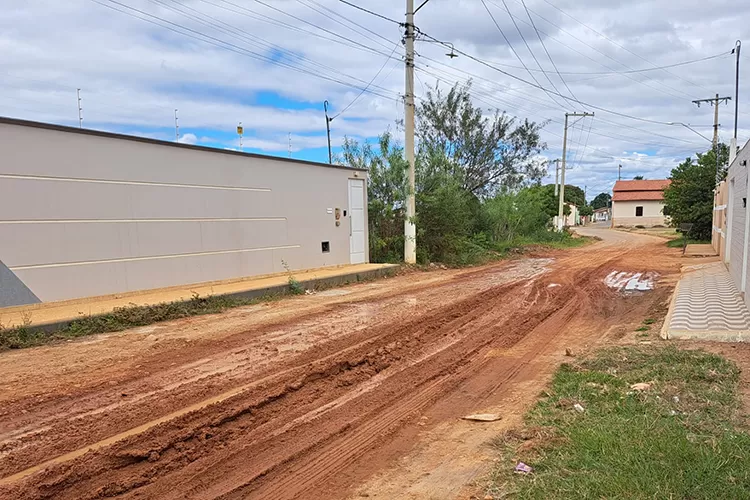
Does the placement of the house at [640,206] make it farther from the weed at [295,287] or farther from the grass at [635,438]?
the grass at [635,438]

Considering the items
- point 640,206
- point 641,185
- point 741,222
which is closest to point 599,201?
point 641,185

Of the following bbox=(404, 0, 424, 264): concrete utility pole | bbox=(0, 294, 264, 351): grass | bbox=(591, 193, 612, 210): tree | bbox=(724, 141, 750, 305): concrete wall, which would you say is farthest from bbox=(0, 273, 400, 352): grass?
bbox=(591, 193, 612, 210): tree

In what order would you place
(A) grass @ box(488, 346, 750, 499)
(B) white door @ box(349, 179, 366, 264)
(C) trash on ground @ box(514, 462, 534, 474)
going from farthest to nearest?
(B) white door @ box(349, 179, 366, 264), (C) trash on ground @ box(514, 462, 534, 474), (A) grass @ box(488, 346, 750, 499)

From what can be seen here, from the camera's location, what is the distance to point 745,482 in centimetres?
299

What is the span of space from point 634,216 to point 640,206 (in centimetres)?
144

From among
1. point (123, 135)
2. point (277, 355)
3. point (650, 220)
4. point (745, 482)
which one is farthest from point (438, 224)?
point (650, 220)

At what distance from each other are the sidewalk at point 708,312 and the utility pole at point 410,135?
771 cm

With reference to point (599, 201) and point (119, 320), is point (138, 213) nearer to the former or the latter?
point (119, 320)

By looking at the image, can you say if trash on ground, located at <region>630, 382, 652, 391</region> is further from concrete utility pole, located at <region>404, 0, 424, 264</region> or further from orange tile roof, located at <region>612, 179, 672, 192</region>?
orange tile roof, located at <region>612, 179, 672, 192</region>

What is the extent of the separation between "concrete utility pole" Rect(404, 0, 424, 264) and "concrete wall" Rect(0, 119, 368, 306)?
3.69 metres

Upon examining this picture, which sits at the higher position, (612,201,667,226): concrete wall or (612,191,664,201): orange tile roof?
(612,191,664,201): orange tile roof

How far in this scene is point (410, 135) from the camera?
53.9 feet

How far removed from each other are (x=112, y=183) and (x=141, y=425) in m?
6.79

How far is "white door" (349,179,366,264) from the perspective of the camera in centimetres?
1555
